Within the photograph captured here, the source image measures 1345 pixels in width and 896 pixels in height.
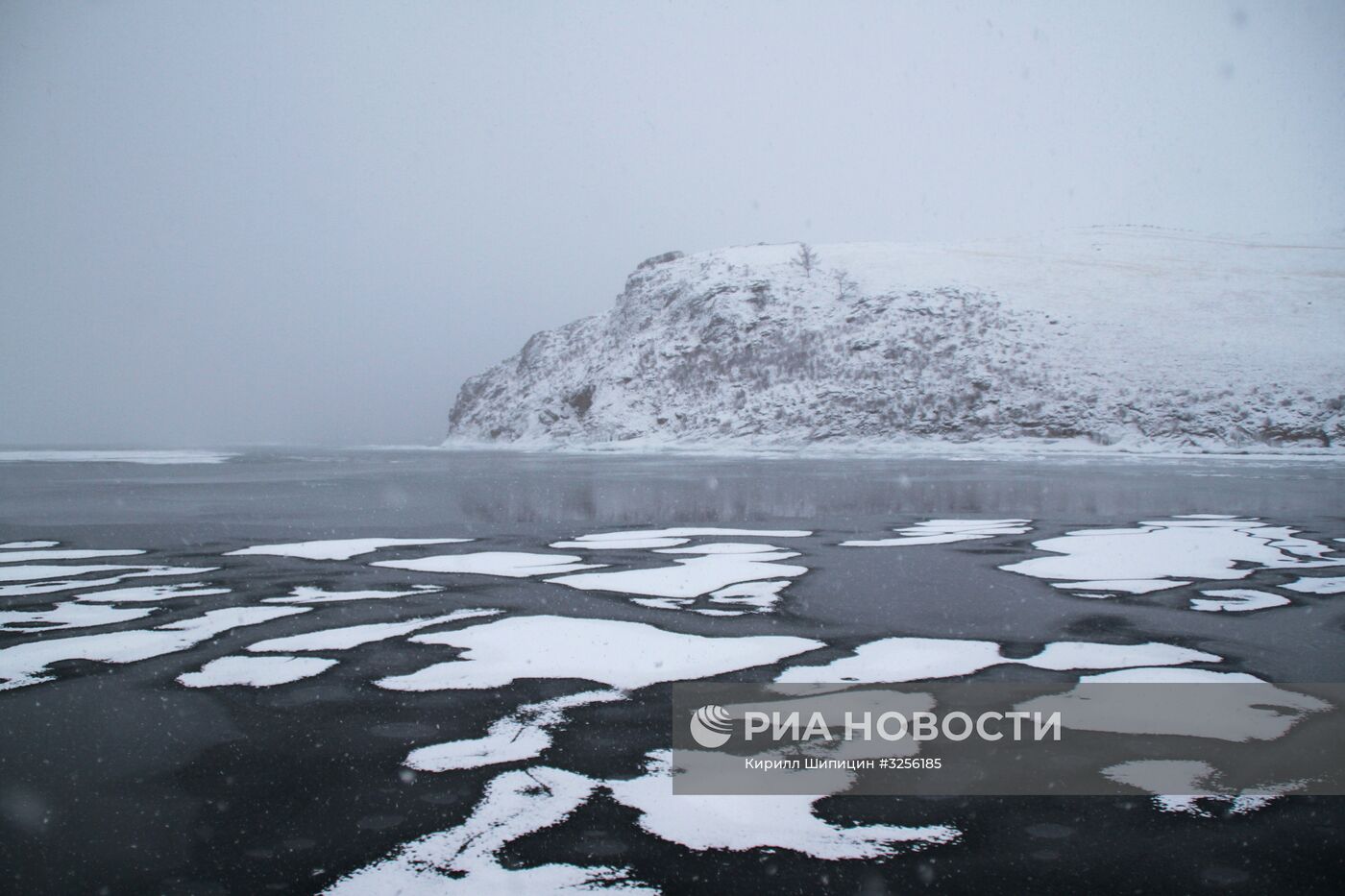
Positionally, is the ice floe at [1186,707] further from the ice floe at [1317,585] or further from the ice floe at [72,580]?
the ice floe at [72,580]

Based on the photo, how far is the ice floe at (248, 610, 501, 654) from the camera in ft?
18.9

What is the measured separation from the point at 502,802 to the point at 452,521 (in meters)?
11.1

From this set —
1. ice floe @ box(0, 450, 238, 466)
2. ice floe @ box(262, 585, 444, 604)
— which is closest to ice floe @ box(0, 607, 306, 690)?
ice floe @ box(262, 585, 444, 604)

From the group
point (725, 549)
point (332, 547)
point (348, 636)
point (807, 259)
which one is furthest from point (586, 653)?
point (807, 259)

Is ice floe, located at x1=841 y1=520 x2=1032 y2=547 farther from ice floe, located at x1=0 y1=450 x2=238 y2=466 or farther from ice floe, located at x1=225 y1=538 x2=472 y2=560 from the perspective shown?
ice floe, located at x1=0 y1=450 x2=238 y2=466

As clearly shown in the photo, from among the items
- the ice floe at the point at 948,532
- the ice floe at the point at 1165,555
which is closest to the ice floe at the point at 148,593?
the ice floe at the point at 948,532

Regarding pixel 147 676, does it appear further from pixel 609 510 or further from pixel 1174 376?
pixel 1174 376

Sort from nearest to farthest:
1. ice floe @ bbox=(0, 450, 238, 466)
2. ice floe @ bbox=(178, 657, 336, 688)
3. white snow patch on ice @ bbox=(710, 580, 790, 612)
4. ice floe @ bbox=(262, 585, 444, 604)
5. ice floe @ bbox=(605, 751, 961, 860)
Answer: ice floe @ bbox=(605, 751, 961, 860), ice floe @ bbox=(178, 657, 336, 688), white snow patch on ice @ bbox=(710, 580, 790, 612), ice floe @ bbox=(262, 585, 444, 604), ice floe @ bbox=(0, 450, 238, 466)

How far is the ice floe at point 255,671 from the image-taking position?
16.3 ft

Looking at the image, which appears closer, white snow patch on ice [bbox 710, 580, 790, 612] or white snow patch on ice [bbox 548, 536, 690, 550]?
white snow patch on ice [bbox 710, 580, 790, 612]

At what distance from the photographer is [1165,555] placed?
967 cm

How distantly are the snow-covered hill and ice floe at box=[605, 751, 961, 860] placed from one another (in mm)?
52007

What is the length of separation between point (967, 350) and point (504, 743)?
2467 inches

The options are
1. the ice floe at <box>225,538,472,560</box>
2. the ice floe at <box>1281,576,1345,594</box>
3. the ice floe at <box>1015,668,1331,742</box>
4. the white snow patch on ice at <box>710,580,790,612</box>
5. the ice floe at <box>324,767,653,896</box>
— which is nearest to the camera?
the ice floe at <box>324,767,653,896</box>
